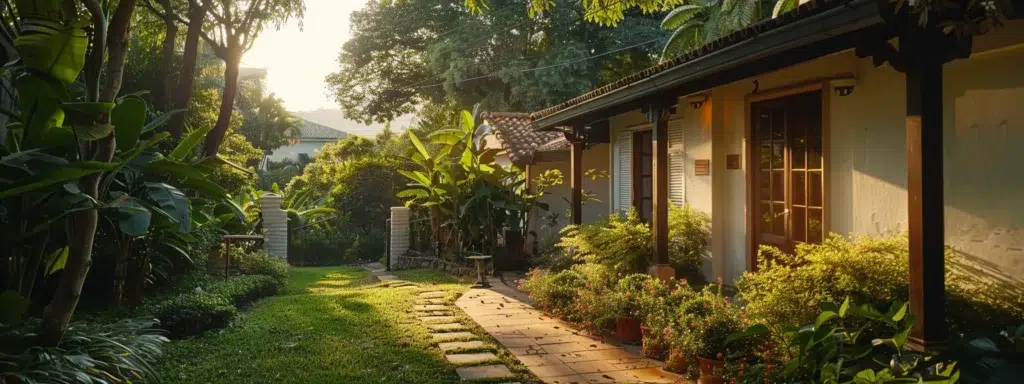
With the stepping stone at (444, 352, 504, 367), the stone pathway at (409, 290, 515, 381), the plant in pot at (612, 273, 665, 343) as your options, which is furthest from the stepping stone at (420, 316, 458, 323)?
the plant in pot at (612, 273, 665, 343)

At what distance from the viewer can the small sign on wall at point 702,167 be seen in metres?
8.58

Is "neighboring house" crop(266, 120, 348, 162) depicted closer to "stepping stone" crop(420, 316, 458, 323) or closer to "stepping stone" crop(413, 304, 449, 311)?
"stepping stone" crop(413, 304, 449, 311)

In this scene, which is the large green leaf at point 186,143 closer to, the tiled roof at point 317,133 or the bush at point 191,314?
the bush at point 191,314

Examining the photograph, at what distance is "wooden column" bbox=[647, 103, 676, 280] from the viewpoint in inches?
303

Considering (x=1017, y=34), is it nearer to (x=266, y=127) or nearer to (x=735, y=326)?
(x=735, y=326)

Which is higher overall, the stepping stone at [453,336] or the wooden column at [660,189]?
the wooden column at [660,189]

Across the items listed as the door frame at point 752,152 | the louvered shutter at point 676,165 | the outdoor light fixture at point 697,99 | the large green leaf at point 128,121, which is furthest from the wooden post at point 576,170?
the large green leaf at point 128,121

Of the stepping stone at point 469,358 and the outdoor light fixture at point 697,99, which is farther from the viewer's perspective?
the outdoor light fixture at point 697,99

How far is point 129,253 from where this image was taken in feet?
25.9

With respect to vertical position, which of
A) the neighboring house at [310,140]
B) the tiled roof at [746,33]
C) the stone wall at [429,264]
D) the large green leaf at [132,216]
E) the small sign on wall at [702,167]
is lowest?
the stone wall at [429,264]

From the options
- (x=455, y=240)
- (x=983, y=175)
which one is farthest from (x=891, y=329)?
(x=455, y=240)

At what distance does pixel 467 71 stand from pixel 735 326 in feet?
64.9

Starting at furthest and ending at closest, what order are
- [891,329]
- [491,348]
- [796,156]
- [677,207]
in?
[677,207]
[796,156]
[491,348]
[891,329]

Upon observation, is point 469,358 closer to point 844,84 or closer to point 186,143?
point 186,143
